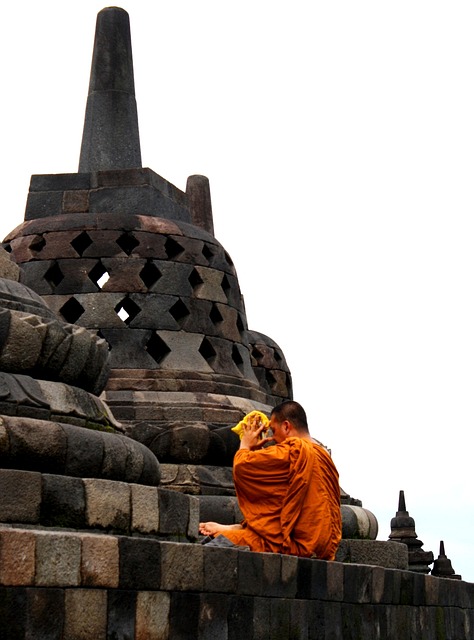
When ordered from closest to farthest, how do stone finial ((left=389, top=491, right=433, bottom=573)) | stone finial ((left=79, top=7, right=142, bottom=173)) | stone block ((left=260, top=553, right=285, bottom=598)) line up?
stone block ((left=260, top=553, right=285, bottom=598)) → stone finial ((left=79, top=7, right=142, bottom=173)) → stone finial ((left=389, top=491, right=433, bottom=573))

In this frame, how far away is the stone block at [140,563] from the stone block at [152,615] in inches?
2.0

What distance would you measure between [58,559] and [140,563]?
0.61 metres

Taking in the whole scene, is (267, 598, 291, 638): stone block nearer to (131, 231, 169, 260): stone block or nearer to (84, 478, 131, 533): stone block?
(84, 478, 131, 533): stone block

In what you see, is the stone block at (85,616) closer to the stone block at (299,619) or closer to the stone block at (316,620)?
the stone block at (299,619)

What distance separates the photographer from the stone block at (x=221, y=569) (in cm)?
714

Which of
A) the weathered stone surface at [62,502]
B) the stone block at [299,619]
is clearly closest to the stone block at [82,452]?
the weathered stone surface at [62,502]

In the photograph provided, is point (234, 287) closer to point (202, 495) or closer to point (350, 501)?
point (350, 501)

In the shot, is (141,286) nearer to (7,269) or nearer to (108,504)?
(7,269)

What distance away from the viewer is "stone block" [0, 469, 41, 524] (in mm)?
6594

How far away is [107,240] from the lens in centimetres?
1223

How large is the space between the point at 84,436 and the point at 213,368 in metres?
4.80

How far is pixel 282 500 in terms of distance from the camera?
28.7ft

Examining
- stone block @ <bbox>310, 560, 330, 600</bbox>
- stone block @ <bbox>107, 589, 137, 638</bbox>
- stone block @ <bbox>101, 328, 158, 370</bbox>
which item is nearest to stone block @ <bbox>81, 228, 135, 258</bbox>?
stone block @ <bbox>101, 328, 158, 370</bbox>

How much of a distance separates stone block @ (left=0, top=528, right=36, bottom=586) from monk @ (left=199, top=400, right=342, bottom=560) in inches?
109
